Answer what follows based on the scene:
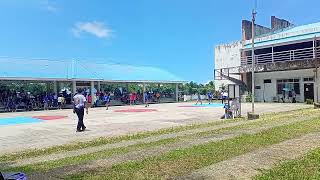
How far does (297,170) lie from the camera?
671 centimetres

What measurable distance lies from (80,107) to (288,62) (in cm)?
2554

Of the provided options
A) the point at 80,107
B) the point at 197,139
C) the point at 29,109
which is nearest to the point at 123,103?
the point at 29,109

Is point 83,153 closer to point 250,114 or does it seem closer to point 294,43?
point 250,114

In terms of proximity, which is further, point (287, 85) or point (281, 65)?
point (287, 85)

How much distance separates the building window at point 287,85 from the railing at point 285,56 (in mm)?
2093

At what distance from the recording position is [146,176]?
258 inches

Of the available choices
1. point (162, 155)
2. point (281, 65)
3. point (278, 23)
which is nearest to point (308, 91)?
→ point (281, 65)

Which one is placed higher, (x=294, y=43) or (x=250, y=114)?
(x=294, y=43)

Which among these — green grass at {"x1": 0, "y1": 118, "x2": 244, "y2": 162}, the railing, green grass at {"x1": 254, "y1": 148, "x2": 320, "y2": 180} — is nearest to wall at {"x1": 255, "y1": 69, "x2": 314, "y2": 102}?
the railing

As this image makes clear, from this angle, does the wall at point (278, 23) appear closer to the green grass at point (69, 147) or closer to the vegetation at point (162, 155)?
the vegetation at point (162, 155)

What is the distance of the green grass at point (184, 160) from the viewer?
6719mm

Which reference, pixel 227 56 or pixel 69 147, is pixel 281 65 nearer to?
pixel 227 56

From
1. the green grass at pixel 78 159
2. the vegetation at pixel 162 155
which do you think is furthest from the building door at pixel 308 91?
the green grass at pixel 78 159

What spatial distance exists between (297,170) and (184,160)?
2.18 m
